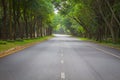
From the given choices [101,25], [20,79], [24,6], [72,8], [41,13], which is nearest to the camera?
[20,79]

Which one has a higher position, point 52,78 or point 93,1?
point 93,1

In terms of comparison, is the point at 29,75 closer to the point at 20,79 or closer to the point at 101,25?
the point at 20,79

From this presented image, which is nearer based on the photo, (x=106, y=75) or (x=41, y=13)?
(x=106, y=75)

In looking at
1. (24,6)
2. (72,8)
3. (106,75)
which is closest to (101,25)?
(24,6)

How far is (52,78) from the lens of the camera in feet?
39.6

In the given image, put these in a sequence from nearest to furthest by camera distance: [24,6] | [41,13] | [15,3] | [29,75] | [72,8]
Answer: [29,75] → [15,3] → [24,6] → [41,13] → [72,8]

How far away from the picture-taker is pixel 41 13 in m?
74.6

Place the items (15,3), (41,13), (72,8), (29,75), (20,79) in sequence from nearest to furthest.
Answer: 1. (20,79)
2. (29,75)
3. (15,3)
4. (41,13)
5. (72,8)

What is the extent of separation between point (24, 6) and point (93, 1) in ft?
40.6

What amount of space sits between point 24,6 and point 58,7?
3058 centimetres

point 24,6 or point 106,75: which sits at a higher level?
point 24,6

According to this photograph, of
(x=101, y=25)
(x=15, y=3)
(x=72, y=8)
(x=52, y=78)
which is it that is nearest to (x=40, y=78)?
(x=52, y=78)

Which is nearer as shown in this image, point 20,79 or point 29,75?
point 20,79

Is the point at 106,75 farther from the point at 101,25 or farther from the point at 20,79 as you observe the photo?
the point at 101,25
